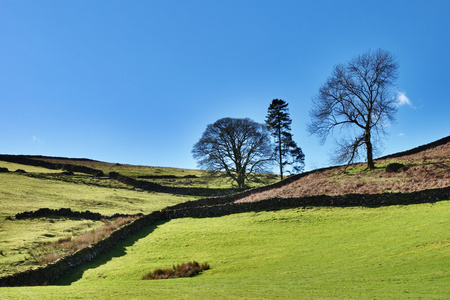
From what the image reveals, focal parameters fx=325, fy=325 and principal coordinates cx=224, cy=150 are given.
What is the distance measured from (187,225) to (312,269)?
54.9 feet

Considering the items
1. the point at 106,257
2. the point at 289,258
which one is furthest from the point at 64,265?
the point at 289,258

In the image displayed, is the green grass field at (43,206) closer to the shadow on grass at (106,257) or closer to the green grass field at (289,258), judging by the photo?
the shadow on grass at (106,257)

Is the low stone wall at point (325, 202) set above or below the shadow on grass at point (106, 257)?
above

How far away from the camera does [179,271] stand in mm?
14609

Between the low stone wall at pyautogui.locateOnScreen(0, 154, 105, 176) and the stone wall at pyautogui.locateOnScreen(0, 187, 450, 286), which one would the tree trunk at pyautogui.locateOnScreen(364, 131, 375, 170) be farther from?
the low stone wall at pyautogui.locateOnScreen(0, 154, 105, 176)

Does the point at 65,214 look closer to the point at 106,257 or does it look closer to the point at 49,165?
the point at 106,257

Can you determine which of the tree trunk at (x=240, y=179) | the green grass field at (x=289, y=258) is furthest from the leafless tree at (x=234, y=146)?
the green grass field at (x=289, y=258)

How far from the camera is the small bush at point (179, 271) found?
1420 centimetres

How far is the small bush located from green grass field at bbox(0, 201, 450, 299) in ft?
2.35

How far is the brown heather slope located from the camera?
24.7 meters

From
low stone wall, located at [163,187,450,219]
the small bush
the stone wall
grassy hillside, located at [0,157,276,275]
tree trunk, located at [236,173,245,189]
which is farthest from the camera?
tree trunk, located at [236,173,245,189]

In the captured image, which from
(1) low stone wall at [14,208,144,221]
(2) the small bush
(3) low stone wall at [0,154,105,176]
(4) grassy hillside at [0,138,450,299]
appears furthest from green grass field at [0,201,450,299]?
(3) low stone wall at [0,154,105,176]

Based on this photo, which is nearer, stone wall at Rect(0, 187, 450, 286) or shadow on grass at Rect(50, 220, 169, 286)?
stone wall at Rect(0, 187, 450, 286)

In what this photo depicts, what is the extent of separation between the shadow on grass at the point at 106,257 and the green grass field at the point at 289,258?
8 centimetres
